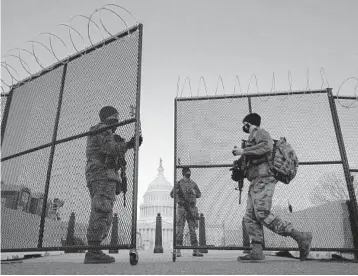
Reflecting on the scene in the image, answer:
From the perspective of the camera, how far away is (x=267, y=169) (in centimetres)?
377

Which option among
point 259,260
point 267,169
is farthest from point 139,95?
point 259,260

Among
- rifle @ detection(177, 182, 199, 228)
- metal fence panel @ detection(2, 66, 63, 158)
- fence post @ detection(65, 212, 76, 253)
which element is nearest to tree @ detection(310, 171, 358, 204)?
rifle @ detection(177, 182, 199, 228)

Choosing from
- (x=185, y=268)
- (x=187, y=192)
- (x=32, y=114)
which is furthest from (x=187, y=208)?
(x=32, y=114)

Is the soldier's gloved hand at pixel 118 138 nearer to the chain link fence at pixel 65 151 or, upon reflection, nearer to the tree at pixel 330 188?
the chain link fence at pixel 65 151

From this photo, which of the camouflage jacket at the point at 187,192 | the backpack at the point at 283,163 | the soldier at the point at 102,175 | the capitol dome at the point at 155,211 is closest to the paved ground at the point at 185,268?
the soldier at the point at 102,175

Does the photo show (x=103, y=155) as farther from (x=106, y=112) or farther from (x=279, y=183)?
(x=279, y=183)

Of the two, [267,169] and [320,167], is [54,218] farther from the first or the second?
[320,167]

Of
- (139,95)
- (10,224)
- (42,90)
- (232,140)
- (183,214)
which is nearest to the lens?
(139,95)

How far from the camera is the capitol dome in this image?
187ft

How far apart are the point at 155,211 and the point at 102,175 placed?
193ft

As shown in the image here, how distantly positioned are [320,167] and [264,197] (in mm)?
1433

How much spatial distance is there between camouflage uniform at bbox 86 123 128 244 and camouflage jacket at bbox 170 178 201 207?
153 centimetres

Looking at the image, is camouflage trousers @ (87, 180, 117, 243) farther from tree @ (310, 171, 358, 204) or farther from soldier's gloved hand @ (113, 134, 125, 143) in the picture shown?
tree @ (310, 171, 358, 204)

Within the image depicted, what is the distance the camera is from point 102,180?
365 centimetres
